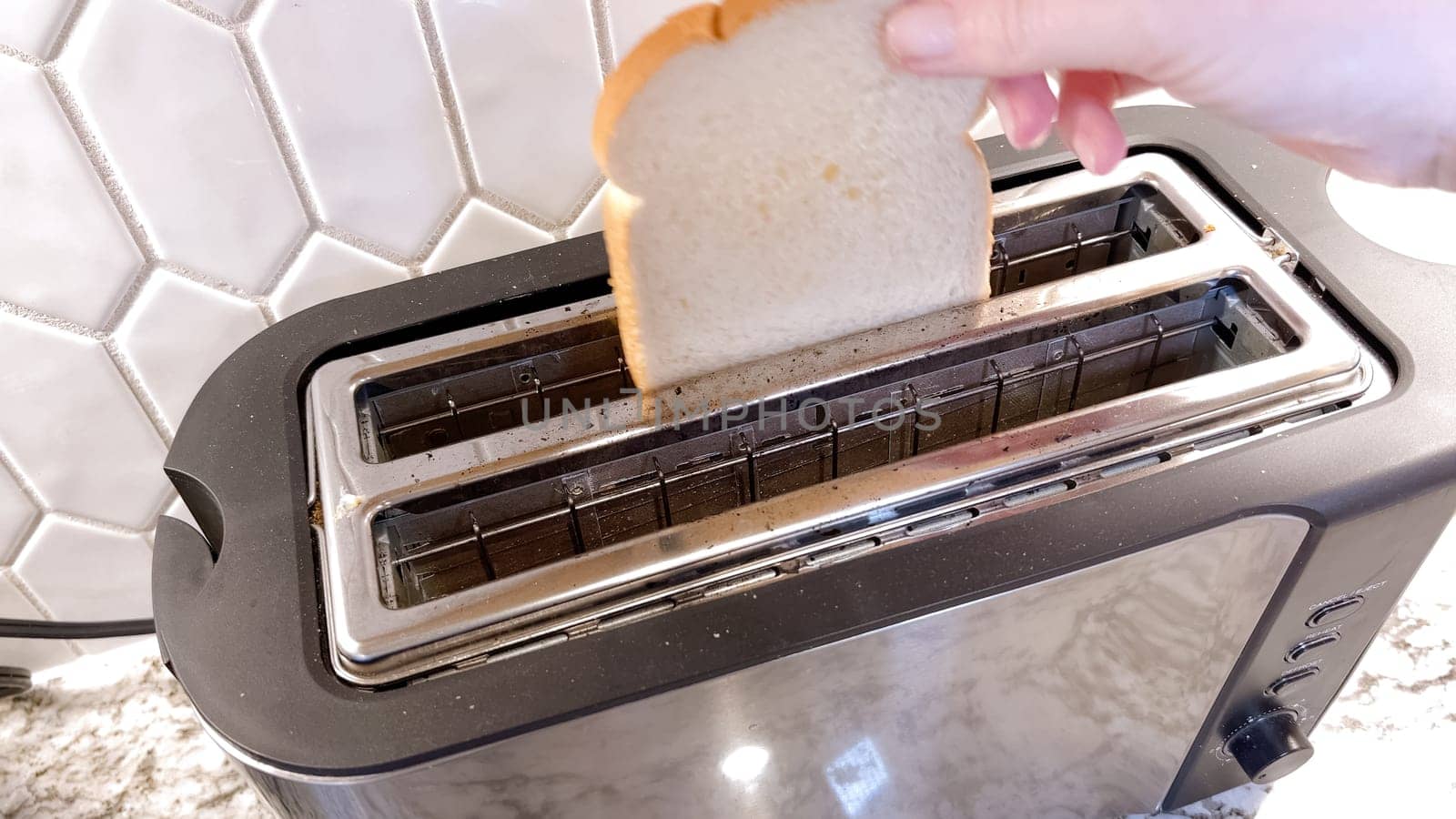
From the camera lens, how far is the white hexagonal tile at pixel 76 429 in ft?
2.14

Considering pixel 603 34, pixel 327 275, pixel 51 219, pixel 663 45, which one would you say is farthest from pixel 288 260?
pixel 663 45

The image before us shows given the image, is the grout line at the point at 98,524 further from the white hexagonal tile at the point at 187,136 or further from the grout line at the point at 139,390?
the white hexagonal tile at the point at 187,136

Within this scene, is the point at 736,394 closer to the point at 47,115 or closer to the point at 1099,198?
the point at 1099,198

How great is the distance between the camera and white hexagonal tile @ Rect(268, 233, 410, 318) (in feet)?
2.23

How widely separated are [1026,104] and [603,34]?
0.28 m

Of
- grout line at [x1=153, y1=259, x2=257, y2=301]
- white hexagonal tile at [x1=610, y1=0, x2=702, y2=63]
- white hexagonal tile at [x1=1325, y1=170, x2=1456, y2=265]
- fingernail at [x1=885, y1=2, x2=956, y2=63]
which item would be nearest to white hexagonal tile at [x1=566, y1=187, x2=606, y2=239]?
white hexagonal tile at [x1=610, y1=0, x2=702, y2=63]

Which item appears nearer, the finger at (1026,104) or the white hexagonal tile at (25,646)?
the finger at (1026,104)

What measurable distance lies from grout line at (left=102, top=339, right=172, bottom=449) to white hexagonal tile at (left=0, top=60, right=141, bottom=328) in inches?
0.9

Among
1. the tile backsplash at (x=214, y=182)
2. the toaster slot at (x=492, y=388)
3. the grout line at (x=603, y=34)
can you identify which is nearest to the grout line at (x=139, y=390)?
the tile backsplash at (x=214, y=182)

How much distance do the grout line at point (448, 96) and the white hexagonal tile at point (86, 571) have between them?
0.38 metres

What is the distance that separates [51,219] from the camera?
605 mm

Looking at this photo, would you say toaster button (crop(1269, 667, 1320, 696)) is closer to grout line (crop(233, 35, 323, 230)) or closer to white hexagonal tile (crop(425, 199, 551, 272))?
white hexagonal tile (crop(425, 199, 551, 272))

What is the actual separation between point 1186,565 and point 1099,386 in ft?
0.51

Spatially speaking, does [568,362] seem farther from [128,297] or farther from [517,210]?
[128,297]
